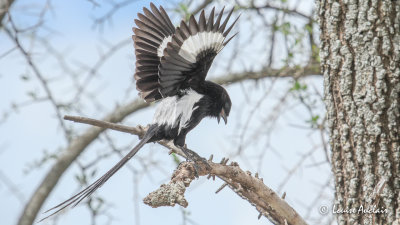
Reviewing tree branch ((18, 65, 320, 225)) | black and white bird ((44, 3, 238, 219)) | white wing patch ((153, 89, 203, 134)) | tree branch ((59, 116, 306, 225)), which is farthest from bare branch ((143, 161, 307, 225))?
tree branch ((18, 65, 320, 225))

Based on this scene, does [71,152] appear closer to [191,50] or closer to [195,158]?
[195,158]

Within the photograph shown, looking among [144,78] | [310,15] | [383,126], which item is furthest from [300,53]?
[383,126]

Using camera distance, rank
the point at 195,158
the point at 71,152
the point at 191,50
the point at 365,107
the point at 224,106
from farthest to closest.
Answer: the point at 71,152, the point at 224,106, the point at 195,158, the point at 191,50, the point at 365,107

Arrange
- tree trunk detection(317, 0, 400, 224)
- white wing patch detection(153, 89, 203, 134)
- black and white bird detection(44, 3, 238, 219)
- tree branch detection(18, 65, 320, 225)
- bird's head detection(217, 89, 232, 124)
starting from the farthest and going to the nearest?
tree branch detection(18, 65, 320, 225) → bird's head detection(217, 89, 232, 124) → white wing patch detection(153, 89, 203, 134) → black and white bird detection(44, 3, 238, 219) → tree trunk detection(317, 0, 400, 224)

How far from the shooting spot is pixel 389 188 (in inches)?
75.5

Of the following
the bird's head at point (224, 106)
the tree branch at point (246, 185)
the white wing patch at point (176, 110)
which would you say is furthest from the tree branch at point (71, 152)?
the tree branch at point (246, 185)

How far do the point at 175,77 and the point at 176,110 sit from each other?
0.70 ft

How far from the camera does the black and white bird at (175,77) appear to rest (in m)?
2.15

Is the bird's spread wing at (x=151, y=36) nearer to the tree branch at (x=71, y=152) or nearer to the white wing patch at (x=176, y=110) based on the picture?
the white wing patch at (x=176, y=110)

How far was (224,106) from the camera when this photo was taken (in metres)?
2.66

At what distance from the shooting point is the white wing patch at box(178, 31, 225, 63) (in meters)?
2.11

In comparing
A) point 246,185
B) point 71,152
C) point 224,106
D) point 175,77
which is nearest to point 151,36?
point 175,77

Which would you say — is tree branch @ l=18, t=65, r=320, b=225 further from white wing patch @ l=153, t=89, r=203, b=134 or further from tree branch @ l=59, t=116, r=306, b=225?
tree branch @ l=59, t=116, r=306, b=225

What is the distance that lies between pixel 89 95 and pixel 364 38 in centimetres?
217
